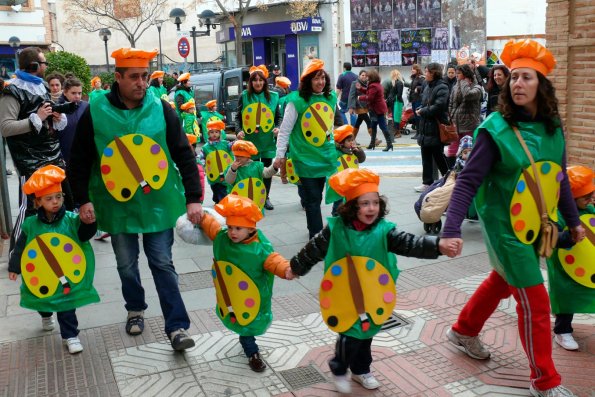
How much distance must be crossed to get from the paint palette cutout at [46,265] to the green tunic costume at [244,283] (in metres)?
1.15

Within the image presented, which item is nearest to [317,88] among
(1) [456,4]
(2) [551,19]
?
(2) [551,19]

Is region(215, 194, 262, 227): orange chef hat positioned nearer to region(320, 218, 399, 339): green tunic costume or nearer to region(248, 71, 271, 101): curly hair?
region(320, 218, 399, 339): green tunic costume

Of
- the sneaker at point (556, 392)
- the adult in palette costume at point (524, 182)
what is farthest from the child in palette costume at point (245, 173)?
the sneaker at point (556, 392)

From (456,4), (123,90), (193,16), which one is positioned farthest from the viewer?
(193,16)

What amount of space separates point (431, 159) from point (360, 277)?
5.90 m

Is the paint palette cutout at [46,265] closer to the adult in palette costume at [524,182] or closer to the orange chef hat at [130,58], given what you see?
the orange chef hat at [130,58]

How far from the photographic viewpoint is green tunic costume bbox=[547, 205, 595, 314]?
435 cm

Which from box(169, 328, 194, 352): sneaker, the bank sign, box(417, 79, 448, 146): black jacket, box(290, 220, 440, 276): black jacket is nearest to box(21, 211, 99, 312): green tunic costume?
box(169, 328, 194, 352): sneaker

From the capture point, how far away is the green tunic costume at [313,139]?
6.67 m

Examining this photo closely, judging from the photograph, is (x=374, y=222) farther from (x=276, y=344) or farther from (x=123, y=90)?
(x=123, y=90)

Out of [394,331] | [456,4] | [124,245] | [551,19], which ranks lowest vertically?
[394,331]

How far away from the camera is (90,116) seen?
4.30 m

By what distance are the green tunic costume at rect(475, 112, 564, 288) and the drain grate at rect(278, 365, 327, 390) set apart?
4.38 feet

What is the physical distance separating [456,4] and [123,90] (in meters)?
23.6
